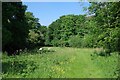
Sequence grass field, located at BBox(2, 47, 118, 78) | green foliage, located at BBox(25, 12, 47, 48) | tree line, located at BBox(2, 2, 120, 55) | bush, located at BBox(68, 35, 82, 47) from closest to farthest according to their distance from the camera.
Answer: tree line, located at BBox(2, 2, 120, 55) → grass field, located at BBox(2, 47, 118, 78) → green foliage, located at BBox(25, 12, 47, 48) → bush, located at BBox(68, 35, 82, 47)

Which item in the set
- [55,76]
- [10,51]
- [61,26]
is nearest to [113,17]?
[55,76]

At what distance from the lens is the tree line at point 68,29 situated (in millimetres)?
10770

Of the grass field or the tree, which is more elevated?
the tree

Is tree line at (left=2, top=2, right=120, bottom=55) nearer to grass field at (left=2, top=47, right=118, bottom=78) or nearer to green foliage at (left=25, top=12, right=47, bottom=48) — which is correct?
green foliage at (left=25, top=12, right=47, bottom=48)

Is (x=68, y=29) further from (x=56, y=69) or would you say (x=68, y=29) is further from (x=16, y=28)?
(x=56, y=69)

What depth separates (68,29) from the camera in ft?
324

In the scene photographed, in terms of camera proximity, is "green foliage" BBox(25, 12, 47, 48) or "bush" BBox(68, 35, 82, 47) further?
"bush" BBox(68, 35, 82, 47)

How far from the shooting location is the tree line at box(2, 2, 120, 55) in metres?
10.8

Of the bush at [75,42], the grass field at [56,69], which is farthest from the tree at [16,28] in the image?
the bush at [75,42]

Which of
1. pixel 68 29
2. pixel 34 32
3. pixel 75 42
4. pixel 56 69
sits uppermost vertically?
pixel 68 29

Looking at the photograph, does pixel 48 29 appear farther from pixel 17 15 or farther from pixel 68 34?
pixel 17 15

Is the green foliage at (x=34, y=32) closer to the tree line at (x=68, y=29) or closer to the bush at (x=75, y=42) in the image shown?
the tree line at (x=68, y=29)

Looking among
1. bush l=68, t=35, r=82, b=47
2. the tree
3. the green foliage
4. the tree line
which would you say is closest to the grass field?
the tree line

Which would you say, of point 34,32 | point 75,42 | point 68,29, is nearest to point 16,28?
point 34,32
